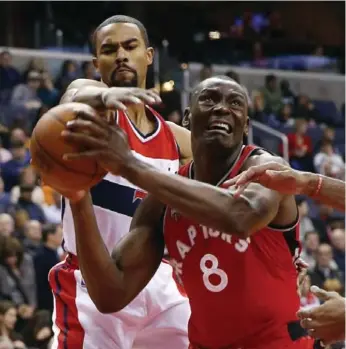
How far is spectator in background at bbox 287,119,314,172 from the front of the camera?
1315cm

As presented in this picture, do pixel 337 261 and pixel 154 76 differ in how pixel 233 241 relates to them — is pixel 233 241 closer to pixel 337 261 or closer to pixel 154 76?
pixel 337 261

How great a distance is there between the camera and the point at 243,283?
3.66 meters

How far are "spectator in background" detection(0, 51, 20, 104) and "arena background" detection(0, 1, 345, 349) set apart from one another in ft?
0.04

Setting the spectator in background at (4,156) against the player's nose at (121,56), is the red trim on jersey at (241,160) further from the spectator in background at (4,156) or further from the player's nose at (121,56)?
the spectator in background at (4,156)

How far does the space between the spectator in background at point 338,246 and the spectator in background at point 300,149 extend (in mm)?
2105

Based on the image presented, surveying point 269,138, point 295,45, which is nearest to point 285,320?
point 269,138

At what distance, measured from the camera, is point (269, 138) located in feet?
42.6

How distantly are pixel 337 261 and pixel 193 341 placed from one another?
727 centimetres

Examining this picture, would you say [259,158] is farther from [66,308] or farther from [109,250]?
[66,308]

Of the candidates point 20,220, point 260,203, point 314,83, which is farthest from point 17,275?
point 314,83

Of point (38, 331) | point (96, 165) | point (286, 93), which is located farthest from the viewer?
point (286, 93)

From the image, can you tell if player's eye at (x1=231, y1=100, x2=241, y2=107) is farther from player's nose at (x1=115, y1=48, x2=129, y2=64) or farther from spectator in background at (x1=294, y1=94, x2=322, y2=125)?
spectator in background at (x1=294, y1=94, x2=322, y2=125)

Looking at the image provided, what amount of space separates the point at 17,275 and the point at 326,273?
143 inches

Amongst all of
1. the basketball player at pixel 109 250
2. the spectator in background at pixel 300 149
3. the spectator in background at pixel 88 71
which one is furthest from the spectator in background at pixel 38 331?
the spectator in background at pixel 300 149
